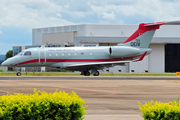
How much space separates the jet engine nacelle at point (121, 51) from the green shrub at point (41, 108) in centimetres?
3434

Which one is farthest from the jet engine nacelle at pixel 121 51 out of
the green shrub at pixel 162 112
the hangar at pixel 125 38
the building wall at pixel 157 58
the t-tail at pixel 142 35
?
the green shrub at pixel 162 112

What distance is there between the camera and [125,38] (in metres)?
61.6

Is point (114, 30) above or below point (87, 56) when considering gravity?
above

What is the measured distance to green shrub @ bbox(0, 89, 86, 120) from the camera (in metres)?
6.29

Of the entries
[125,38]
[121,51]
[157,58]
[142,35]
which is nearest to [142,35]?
[142,35]

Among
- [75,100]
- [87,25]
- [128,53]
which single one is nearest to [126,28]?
[87,25]

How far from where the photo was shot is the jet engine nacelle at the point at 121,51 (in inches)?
1606

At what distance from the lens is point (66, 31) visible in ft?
252

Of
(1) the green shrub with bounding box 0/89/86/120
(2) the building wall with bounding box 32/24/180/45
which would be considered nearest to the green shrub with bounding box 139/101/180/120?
(1) the green shrub with bounding box 0/89/86/120

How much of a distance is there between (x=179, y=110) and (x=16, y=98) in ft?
12.0

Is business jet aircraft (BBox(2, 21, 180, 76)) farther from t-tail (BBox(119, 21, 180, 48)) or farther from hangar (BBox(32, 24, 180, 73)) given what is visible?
hangar (BBox(32, 24, 180, 73))

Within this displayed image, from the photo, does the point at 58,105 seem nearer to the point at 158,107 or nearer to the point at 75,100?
the point at 75,100

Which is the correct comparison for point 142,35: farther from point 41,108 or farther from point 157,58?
point 41,108

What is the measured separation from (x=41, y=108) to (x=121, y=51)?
34909mm
